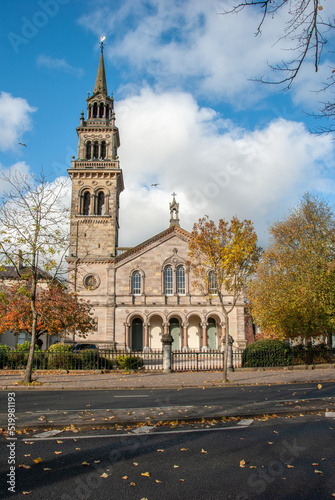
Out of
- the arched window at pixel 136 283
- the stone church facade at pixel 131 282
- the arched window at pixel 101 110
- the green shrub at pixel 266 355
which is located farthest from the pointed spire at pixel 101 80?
the green shrub at pixel 266 355

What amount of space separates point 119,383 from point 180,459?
10.8m

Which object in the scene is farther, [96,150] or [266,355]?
[96,150]

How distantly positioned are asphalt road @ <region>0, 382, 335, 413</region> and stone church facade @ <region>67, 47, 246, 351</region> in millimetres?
22277

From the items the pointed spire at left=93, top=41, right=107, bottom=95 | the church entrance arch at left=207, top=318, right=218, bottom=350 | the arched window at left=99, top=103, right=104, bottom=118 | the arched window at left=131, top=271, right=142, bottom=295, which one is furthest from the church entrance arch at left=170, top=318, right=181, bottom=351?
the pointed spire at left=93, top=41, right=107, bottom=95

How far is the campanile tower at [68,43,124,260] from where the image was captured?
39.3 meters

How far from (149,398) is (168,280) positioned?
26876 mm

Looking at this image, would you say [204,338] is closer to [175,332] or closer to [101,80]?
[175,332]

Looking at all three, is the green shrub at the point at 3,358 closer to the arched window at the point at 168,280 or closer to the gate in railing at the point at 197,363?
the gate in railing at the point at 197,363

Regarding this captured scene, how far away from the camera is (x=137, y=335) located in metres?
37.8

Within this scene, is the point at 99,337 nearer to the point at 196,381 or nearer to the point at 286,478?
the point at 196,381

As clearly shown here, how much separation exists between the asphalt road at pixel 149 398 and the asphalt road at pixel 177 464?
3.00 meters

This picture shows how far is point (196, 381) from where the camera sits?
1664cm

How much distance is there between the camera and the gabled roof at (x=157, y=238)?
38438mm

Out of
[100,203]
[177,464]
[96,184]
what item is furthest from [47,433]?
[96,184]
